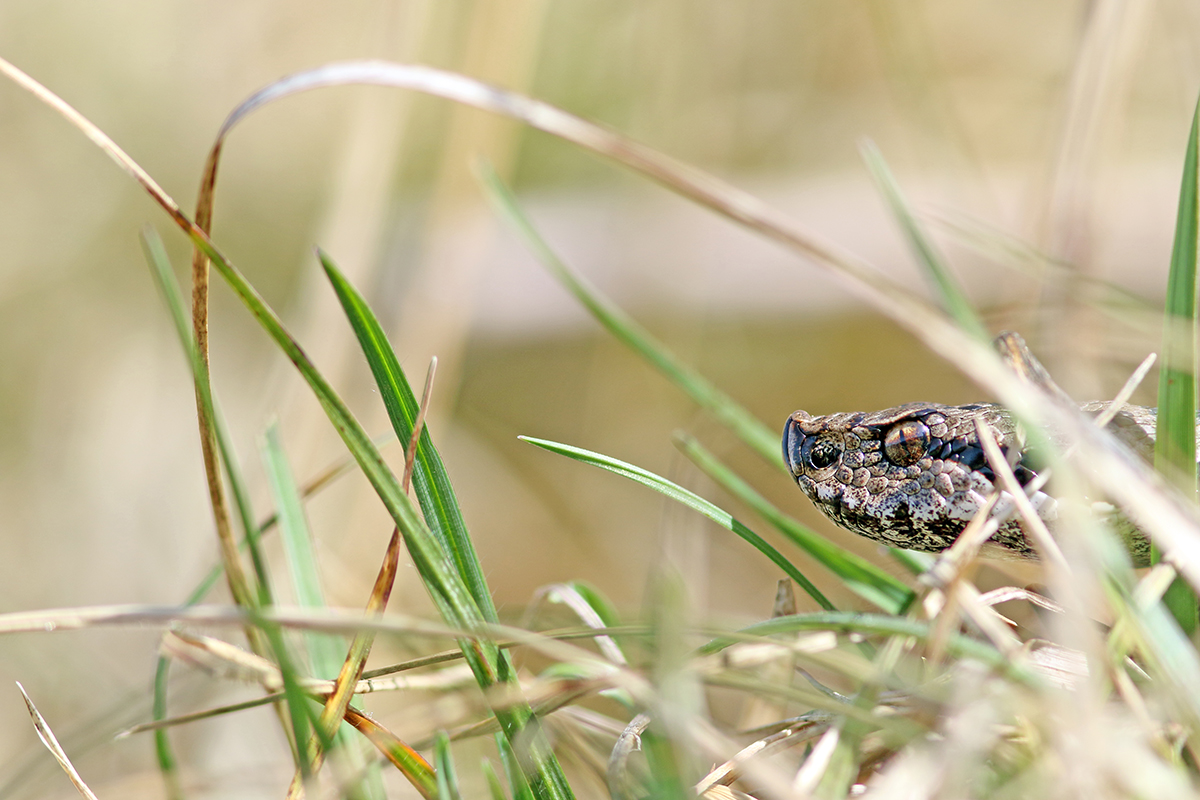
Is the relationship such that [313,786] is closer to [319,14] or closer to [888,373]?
→ [888,373]

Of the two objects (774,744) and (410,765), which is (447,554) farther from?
(774,744)

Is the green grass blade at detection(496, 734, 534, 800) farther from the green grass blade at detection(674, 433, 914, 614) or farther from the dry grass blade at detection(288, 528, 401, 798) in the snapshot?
the green grass blade at detection(674, 433, 914, 614)

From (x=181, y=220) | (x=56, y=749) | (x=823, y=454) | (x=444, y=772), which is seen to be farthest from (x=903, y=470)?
(x=56, y=749)

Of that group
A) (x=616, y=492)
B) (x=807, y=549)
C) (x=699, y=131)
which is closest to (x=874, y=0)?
(x=699, y=131)

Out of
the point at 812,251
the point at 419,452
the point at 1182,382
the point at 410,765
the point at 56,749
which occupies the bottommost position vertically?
the point at 56,749

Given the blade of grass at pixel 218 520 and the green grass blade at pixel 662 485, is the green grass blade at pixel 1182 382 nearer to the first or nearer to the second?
the green grass blade at pixel 662 485

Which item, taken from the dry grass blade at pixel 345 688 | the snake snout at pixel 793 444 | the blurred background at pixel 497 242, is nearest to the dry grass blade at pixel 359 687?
the dry grass blade at pixel 345 688

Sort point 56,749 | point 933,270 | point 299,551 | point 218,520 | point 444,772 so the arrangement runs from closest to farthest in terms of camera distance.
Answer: point 444,772 < point 56,749 < point 218,520 < point 299,551 < point 933,270
